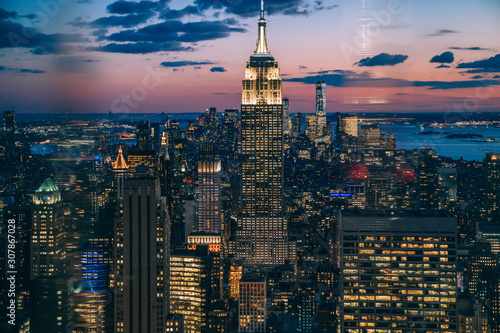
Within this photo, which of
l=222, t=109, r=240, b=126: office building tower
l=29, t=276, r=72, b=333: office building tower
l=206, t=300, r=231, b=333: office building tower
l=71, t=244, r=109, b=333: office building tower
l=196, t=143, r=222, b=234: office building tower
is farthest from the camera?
l=196, t=143, r=222, b=234: office building tower

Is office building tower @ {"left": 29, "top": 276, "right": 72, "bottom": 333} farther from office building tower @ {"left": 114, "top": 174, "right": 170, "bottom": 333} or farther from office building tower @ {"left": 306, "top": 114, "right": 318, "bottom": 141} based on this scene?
office building tower @ {"left": 306, "top": 114, "right": 318, "bottom": 141}

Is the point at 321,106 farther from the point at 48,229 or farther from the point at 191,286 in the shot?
the point at 48,229

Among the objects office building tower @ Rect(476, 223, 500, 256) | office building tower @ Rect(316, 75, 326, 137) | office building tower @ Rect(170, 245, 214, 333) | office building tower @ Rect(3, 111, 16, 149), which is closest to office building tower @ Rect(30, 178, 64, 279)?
office building tower @ Rect(3, 111, 16, 149)

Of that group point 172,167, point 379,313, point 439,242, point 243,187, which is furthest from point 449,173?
point 243,187

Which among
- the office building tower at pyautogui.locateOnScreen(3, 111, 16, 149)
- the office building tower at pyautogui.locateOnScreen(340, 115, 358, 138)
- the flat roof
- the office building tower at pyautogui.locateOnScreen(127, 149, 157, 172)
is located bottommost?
the flat roof

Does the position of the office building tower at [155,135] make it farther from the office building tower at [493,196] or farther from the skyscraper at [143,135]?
the office building tower at [493,196]

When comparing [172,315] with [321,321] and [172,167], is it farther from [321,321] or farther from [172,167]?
[172,167]
